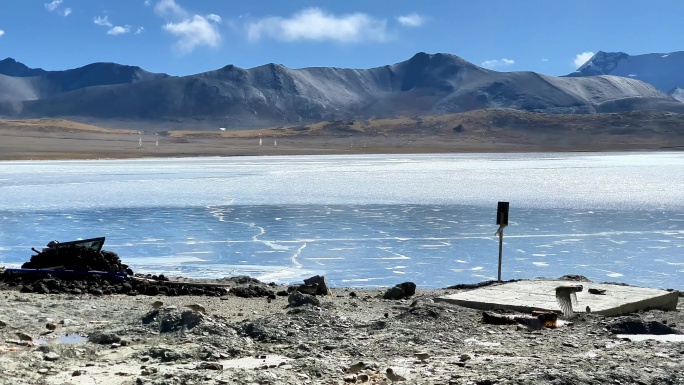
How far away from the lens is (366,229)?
1895cm

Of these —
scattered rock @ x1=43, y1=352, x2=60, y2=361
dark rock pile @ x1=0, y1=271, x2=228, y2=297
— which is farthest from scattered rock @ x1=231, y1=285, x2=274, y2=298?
scattered rock @ x1=43, y1=352, x2=60, y2=361

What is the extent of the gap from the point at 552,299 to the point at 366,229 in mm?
9904

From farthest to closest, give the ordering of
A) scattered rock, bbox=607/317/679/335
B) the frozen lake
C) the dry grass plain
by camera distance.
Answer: the dry grass plain < the frozen lake < scattered rock, bbox=607/317/679/335

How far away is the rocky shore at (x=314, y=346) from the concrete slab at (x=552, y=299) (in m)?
0.22

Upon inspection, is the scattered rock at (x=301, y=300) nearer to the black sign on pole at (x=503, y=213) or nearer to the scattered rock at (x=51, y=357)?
the scattered rock at (x=51, y=357)

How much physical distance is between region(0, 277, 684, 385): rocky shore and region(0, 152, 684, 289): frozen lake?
4.16 meters

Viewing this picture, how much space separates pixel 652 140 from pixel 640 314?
415 ft

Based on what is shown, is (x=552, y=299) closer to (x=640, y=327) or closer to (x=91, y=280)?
(x=640, y=327)

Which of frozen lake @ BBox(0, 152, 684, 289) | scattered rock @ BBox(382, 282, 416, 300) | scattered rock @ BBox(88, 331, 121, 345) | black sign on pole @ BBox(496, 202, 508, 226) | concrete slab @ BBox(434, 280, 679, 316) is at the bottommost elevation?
frozen lake @ BBox(0, 152, 684, 289)

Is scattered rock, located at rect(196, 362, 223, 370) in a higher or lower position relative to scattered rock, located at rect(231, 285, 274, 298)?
higher

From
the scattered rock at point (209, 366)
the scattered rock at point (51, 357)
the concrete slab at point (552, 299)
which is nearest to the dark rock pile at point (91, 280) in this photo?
the concrete slab at point (552, 299)

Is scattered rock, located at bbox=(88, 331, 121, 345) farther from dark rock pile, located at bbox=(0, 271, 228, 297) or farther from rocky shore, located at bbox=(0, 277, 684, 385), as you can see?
dark rock pile, located at bbox=(0, 271, 228, 297)

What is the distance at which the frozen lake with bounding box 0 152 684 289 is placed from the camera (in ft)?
45.3

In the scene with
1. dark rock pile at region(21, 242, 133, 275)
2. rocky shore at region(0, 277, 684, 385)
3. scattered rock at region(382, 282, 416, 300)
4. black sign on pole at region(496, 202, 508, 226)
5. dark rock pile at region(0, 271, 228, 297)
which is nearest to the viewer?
rocky shore at region(0, 277, 684, 385)
